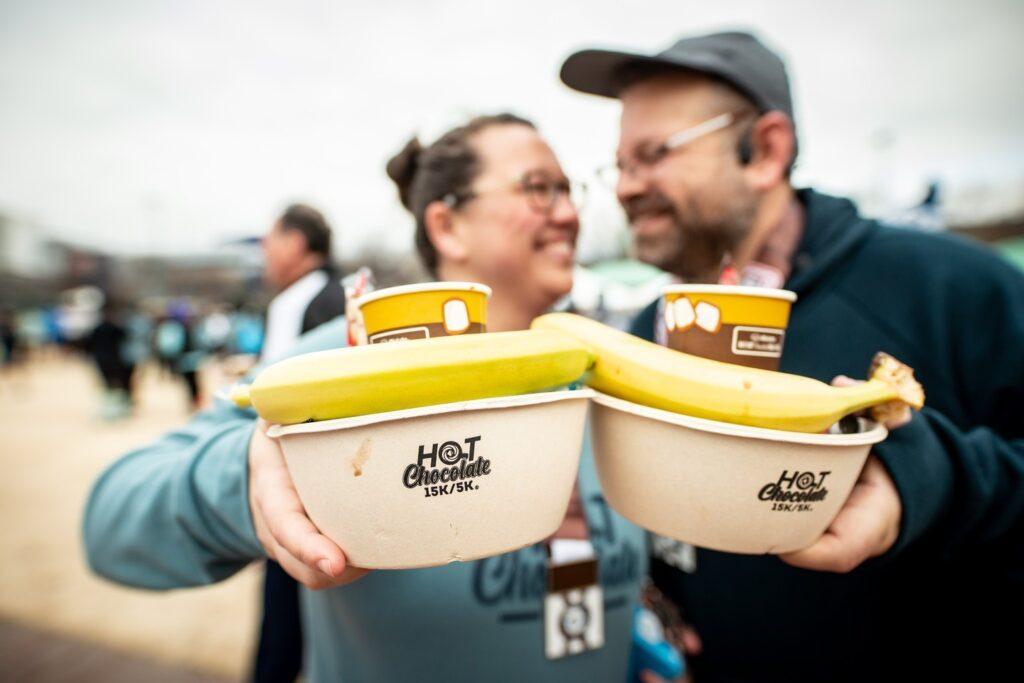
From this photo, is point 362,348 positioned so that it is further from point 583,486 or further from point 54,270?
point 54,270

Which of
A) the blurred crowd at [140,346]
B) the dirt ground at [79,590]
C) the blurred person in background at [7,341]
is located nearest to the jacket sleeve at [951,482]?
the blurred crowd at [140,346]

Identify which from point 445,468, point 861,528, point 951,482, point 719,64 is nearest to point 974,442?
point 951,482

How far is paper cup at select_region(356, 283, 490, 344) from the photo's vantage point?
0.88 metres

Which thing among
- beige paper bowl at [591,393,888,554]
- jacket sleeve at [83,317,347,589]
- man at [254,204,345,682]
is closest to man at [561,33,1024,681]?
beige paper bowl at [591,393,888,554]

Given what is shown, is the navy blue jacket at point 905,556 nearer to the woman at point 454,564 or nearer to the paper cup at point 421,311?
the woman at point 454,564

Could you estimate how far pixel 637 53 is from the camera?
1772 millimetres

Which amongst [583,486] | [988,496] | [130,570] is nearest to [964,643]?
[988,496]

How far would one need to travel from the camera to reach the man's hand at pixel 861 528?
89 cm

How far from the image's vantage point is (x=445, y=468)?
0.74m

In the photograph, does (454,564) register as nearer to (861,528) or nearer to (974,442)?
(861,528)

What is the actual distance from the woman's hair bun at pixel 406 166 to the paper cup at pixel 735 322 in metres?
1.39

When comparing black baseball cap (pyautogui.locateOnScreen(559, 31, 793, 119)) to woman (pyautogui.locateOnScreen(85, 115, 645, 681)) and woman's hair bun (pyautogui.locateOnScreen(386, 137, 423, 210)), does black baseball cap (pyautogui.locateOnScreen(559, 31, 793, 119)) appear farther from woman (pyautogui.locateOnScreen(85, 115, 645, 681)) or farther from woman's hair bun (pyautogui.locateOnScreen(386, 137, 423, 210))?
woman's hair bun (pyautogui.locateOnScreen(386, 137, 423, 210))

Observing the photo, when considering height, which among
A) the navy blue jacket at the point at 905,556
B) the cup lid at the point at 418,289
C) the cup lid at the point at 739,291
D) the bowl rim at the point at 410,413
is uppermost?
the cup lid at the point at 418,289

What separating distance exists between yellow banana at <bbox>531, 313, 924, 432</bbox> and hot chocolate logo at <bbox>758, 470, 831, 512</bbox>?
75 millimetres
